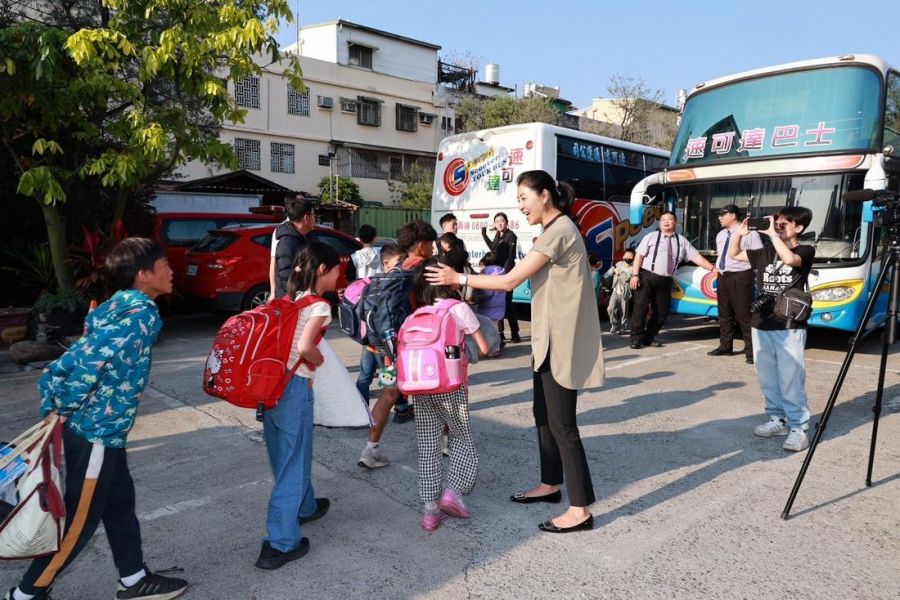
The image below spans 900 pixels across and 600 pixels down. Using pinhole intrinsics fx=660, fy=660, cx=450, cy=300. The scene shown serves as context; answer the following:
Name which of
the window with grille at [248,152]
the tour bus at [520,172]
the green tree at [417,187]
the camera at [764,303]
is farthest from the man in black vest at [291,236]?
the green tree at [417,187]

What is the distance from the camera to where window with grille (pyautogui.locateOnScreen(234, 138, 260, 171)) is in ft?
82.1

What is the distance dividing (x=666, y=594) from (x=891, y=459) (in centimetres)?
277

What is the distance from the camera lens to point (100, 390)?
8.37 feet

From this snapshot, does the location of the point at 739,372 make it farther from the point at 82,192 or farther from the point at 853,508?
the point at 82,192

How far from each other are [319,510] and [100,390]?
1.53m

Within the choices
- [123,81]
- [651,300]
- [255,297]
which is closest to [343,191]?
[255,297]

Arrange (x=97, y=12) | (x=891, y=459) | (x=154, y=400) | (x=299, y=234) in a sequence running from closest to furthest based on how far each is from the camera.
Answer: (x=891, y=459)
(x=299, y=234)
(x=154, y=400)
(x=97, y=12)

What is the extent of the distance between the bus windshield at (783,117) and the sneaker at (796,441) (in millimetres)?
4509

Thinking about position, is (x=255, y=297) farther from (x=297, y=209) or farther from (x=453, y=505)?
(x=453, y=505)

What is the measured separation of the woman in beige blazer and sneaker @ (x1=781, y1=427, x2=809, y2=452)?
209 cm

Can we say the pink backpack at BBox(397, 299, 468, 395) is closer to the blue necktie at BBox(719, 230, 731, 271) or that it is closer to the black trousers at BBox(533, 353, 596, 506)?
the black trousers at BBox(533, 353, 596, 506)

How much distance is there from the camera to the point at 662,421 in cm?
559

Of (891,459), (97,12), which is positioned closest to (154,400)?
(891,459)

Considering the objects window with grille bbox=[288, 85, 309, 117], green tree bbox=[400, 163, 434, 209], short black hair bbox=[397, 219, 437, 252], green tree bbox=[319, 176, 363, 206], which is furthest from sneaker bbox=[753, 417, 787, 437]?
window with grille bbox=[288, 85, 309, 117]
